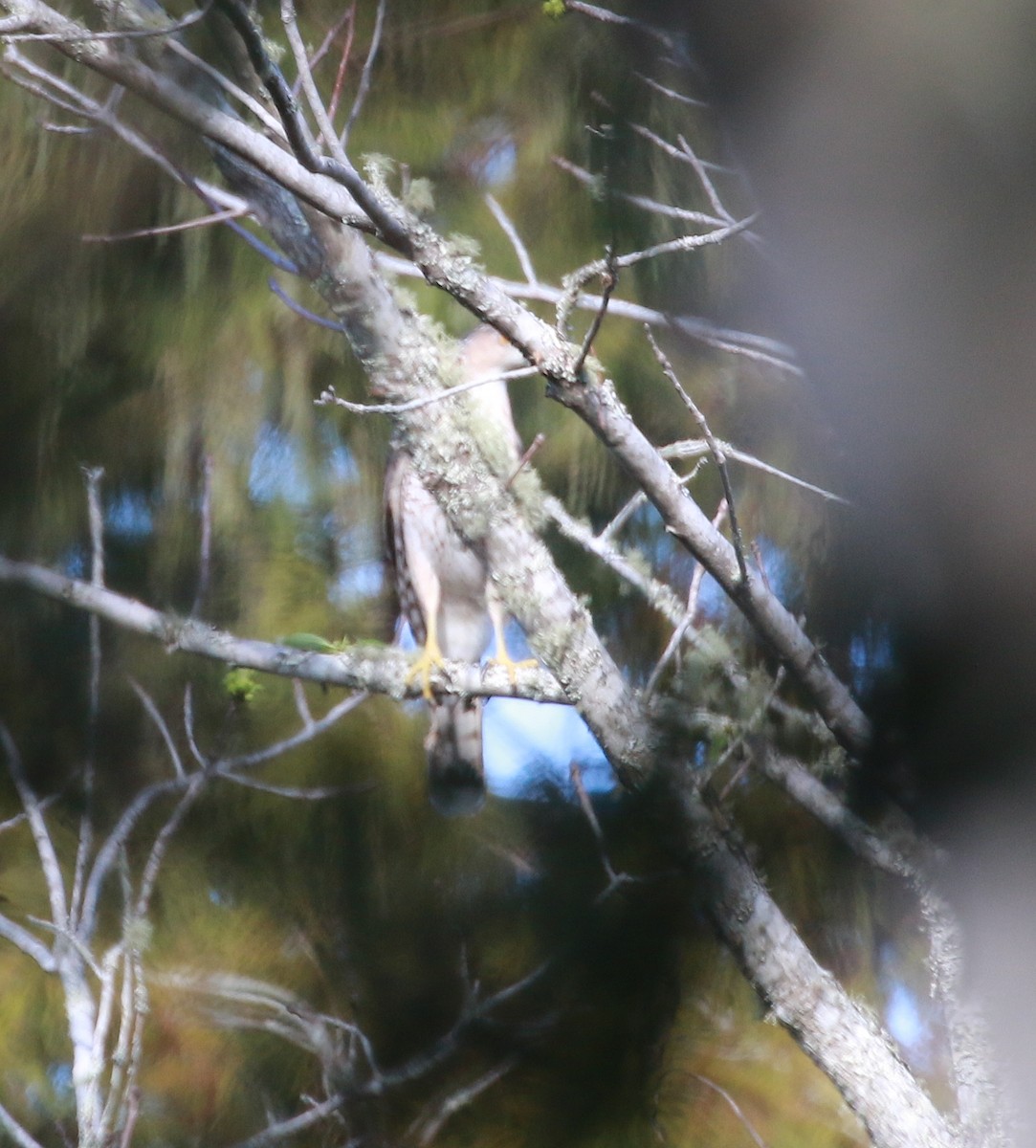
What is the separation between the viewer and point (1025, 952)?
0.27m

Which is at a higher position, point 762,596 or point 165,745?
point 762,596

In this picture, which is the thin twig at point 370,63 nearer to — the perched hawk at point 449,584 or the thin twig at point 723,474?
the perched hawk at point 449,584

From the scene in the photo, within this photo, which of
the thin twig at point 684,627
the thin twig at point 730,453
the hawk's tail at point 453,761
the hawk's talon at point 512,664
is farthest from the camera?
the hawk's tail at point 453,761

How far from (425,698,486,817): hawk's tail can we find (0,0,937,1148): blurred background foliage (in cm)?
4

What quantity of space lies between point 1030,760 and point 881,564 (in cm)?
7

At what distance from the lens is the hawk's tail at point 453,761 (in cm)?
125

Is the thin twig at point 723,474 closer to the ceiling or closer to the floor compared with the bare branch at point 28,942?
closer to the ceiling

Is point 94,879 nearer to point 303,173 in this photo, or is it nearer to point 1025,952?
point 303,173

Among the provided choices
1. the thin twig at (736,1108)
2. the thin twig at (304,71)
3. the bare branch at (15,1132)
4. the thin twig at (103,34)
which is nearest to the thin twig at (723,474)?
the thin twig at (304,71)

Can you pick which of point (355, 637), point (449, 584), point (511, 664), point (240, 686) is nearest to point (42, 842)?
point (240, 686)

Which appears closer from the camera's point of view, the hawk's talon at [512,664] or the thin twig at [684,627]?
the thin twig at [684,627]

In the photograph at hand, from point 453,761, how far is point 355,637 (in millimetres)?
215

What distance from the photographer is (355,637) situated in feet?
4.49

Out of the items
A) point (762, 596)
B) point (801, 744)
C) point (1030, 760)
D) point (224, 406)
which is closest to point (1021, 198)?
point (1030, 760)
